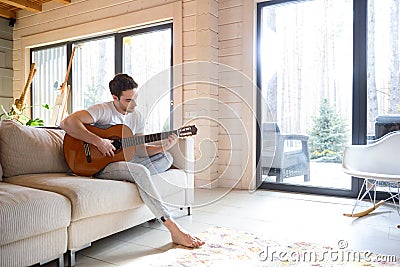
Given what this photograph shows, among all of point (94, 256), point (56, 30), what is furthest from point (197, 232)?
point (56, 30)

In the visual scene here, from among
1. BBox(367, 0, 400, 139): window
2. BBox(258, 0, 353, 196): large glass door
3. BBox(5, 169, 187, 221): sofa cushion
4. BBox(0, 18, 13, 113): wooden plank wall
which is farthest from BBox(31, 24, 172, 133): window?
BBox(367, 0, 400, 139): window

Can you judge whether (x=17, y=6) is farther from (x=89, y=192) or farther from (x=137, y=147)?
(x=89, y=192)

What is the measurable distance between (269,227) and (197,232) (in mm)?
488

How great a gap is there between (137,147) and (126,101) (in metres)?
0.31

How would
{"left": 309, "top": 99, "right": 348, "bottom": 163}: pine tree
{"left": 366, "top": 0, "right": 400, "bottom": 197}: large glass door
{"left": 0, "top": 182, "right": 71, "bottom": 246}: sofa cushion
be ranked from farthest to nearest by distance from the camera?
1. {"left": 309, "top": 99, "right": 348, "bottom": 163}: pine tree
2. {"left": 366, "top": 0, "right": 400, "bottom": 197}: large glass door
3. {"left": 0, "top": 182, "right": 71, "bottom": 246}: sofa cushion

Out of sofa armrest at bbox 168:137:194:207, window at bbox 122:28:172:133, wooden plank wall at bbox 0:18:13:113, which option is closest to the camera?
sofa armrest at bbox 168:137:194:207

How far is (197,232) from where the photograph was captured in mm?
2031

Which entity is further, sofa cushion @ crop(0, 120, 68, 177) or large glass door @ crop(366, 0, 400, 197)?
large glass door @ crop(366, 0, 400, 197)

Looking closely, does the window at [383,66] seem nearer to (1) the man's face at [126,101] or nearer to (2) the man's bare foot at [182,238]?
(2) the man's bare foot at [182,238]

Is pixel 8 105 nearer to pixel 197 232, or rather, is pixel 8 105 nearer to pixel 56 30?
pixel 56 30

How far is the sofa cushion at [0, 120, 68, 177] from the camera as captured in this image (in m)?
1.94

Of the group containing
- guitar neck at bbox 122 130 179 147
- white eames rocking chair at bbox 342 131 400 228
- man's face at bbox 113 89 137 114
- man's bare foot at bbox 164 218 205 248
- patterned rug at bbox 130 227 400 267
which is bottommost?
patterned rug at bbox 130 227 400 267

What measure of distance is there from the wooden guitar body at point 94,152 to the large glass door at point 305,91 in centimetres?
170

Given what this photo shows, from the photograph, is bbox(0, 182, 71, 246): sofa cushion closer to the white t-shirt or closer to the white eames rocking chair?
the white t-shirt
